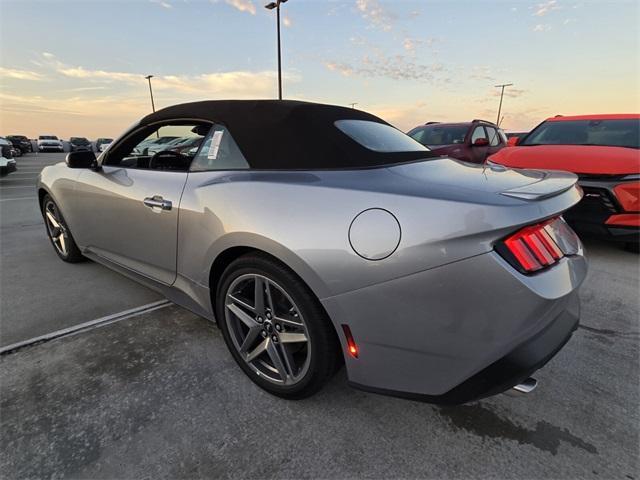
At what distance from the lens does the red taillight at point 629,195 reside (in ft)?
11.7

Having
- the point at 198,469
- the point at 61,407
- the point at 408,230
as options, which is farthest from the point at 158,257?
the point at 408,230

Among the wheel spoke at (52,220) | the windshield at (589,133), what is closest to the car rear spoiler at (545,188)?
the windshield at (589,133)

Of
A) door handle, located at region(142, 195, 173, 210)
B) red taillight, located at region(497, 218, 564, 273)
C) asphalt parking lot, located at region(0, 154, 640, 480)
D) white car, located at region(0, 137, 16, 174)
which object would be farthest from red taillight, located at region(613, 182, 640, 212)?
white car, located at region(0, 137, 16, 174)

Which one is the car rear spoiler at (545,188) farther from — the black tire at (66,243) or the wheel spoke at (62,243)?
the wheel spoke at (62,243)

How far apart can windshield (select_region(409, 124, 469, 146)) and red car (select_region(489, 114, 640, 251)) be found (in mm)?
3035

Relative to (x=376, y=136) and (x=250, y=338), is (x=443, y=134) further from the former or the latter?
(x=250, y=338)

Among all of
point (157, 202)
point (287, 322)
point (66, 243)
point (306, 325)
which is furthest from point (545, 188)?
point (66, 243)

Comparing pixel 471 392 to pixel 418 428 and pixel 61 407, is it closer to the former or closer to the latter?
pixel 418 428

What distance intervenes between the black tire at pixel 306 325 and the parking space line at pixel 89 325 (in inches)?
50.9

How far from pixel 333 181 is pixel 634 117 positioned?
544 cm

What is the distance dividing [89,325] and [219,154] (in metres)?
1.59

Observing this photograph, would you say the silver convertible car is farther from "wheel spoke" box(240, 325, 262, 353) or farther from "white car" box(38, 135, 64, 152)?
"white car" box(38, 135, 64, 152)

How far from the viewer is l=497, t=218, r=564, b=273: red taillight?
1254 millimetres

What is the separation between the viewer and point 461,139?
7668 millimetres
